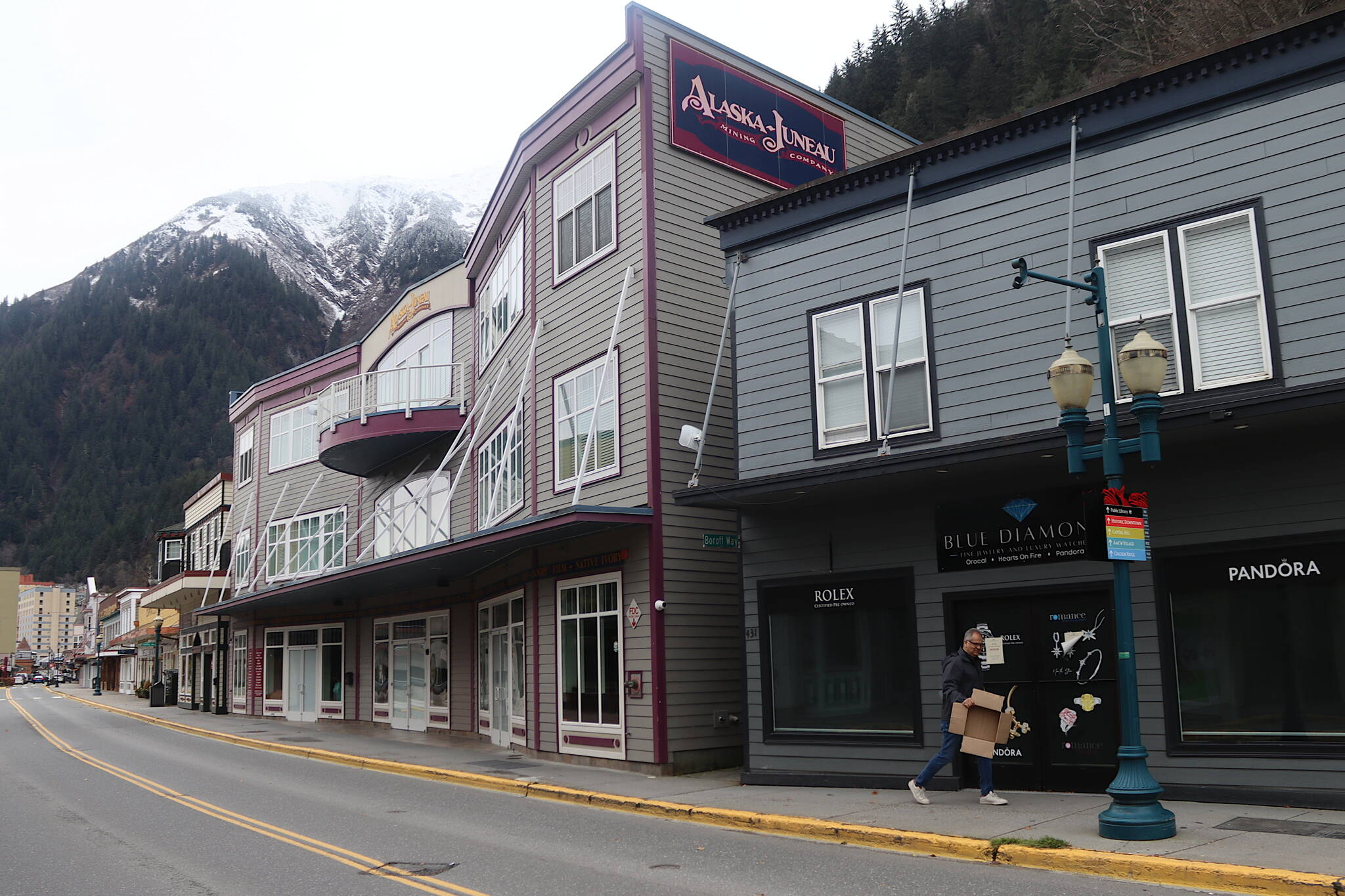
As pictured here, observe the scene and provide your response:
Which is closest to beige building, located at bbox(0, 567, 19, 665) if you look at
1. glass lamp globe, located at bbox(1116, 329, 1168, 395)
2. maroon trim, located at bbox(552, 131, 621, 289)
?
maroon trim, located at bbox(552, 131, 621, 289)

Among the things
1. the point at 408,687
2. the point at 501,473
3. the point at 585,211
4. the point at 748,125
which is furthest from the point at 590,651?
the point at 408,687

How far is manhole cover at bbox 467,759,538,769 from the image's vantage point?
56.4 ft

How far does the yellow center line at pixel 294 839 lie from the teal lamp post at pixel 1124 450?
16.6ft

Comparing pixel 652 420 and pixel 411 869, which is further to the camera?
pixel 652 420

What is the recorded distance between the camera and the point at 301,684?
3353 cm

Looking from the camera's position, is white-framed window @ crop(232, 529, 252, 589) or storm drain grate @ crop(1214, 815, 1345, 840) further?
white-framed window @ crop(232, 529, 252, 589)

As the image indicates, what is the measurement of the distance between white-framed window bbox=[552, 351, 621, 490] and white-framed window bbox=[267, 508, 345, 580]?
47.9ft

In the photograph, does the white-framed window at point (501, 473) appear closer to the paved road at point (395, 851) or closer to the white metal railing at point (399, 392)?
the white metal railing at point (399, 392)

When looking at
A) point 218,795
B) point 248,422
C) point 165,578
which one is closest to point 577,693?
point 218,795

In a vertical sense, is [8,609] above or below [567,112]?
below

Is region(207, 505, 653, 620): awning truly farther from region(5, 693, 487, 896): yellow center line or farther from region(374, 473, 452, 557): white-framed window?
region(5, 693, 487, 896): yellow center line

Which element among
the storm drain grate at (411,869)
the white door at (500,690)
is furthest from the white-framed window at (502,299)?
the storm drain grate at (411,869)

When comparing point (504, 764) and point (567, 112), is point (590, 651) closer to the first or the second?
point (504, 764)

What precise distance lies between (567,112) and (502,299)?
5357 mm
